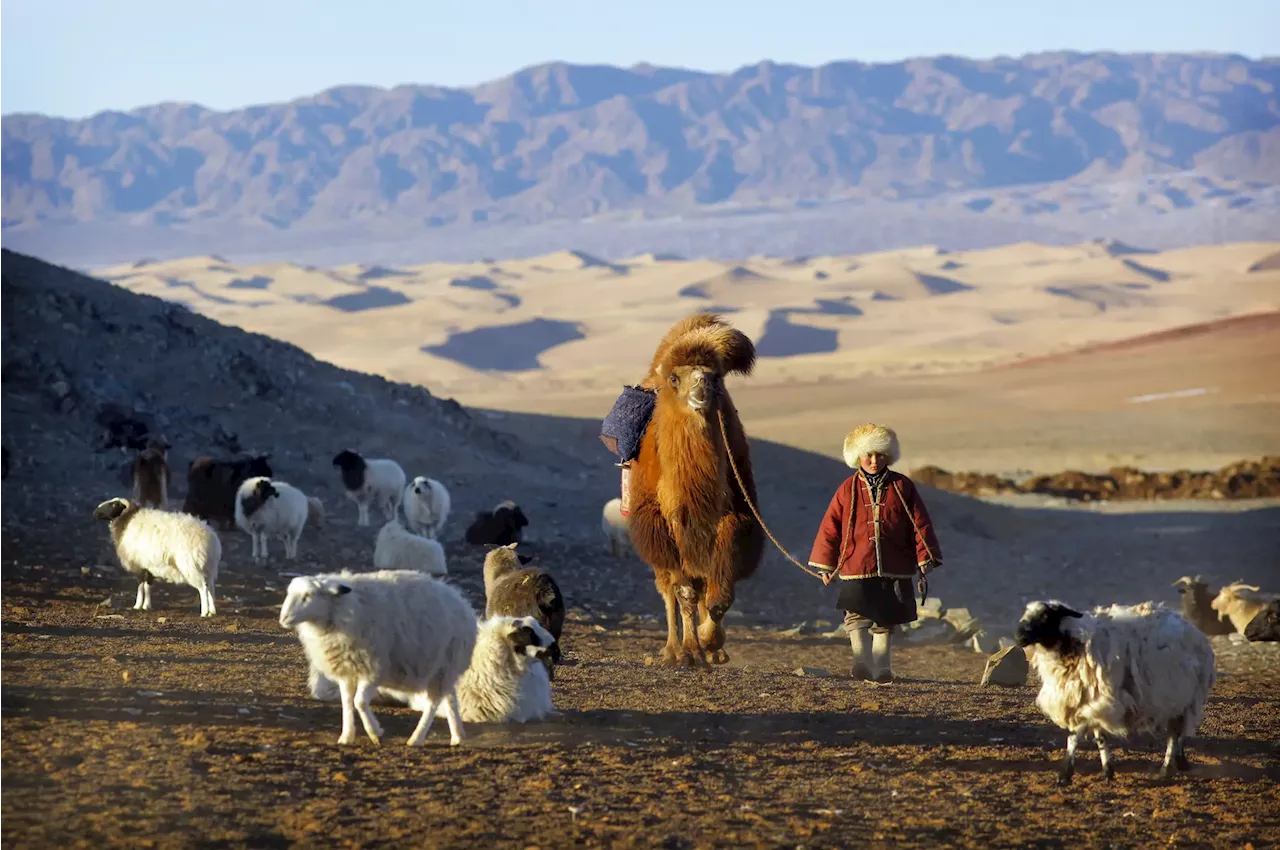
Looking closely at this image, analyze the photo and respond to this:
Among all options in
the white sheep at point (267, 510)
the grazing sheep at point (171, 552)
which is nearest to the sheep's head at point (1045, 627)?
the grazing sheep at point (171, 552)

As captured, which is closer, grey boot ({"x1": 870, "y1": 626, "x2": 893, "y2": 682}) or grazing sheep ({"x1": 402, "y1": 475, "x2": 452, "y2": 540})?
grey boot ({"x1": 870, "y1": 626, "x2": 893, "y2": 682})

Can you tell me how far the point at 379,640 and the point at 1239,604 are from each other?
930 centimetres

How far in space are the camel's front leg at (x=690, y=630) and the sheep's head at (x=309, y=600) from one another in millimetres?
3404

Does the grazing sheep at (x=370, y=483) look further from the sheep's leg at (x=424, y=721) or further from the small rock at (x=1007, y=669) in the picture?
the sheep's leg at (x=424, y=721)

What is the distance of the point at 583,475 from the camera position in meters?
24.1

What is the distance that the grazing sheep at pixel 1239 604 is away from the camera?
13945 millimetres

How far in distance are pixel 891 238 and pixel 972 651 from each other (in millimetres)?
187064

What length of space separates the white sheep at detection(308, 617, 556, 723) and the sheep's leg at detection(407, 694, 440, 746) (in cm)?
37

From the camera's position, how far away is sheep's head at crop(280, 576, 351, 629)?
704 centimetres

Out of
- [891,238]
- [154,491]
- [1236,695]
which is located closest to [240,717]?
[1236,695]

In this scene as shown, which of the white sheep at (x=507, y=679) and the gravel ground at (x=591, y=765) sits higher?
the white sheep at (x=507, y=679)

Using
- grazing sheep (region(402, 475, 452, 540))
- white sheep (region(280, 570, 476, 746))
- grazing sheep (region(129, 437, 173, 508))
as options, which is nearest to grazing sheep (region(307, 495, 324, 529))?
grazing sheep (region(402, 475, 452, 540))

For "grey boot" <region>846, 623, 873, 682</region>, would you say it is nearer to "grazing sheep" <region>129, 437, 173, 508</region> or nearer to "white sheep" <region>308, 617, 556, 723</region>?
Result: "white sheep" <region>308, 617, 556, 723</region>

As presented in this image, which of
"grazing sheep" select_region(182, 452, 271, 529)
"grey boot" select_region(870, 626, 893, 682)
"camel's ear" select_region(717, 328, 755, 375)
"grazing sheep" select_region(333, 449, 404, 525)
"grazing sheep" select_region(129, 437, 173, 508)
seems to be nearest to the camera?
"grey boot" select_region(870, 626, 893, 682)
